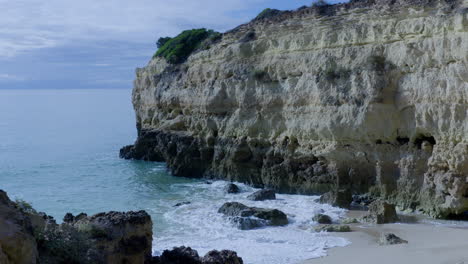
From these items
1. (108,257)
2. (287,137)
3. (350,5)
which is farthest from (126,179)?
(108,257)

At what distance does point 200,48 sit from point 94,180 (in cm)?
993

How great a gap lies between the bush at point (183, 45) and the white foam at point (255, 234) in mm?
13516

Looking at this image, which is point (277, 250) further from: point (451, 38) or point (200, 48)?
point (200, 48)

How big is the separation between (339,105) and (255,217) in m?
6.56

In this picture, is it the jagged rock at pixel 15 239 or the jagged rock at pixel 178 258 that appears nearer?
the jagged rock at pixel 15 239

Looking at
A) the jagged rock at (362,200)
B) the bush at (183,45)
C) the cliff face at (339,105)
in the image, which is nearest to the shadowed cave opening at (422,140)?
the cliff face at (339,105)

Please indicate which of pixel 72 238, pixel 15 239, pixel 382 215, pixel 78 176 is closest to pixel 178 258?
pixel 72 238

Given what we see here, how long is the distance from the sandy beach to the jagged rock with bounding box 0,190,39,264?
26.7ft

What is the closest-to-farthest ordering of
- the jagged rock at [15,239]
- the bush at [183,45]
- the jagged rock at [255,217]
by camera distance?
the jagged rock at [15,239], the jagged rock at [255,217], the bush at [183,45]

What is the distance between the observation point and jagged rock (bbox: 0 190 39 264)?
246 inches

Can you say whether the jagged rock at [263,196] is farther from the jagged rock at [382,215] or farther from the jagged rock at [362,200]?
the jagged rock at [382,215]

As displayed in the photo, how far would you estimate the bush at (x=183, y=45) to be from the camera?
3403 cm

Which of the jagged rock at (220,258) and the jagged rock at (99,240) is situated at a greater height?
the jagged rock at (99,240)

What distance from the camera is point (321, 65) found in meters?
22.9
